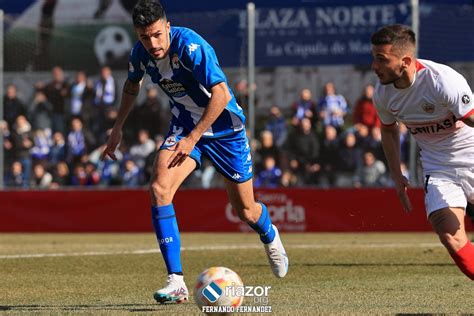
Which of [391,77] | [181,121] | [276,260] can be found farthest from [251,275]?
[391,77]

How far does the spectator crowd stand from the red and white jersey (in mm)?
11468

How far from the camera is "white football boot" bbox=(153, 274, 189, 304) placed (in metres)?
7.67

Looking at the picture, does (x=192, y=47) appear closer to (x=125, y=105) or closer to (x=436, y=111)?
(x=125, y=105)

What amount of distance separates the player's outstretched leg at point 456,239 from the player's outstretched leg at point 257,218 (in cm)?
238

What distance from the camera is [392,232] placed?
63.0 ft

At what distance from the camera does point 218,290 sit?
22.4 feet

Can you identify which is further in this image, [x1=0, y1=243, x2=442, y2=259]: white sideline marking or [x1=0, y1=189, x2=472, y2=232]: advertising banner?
[x1=0, y1=189, x2=472, y2=232]: advertising banner

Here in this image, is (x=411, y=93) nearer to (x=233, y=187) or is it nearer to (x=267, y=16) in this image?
(x=233, y=187)

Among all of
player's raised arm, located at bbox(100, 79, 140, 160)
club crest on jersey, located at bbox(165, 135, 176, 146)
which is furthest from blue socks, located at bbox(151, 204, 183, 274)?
player's raised arm, located at bbox(100, 79, 140, 160)

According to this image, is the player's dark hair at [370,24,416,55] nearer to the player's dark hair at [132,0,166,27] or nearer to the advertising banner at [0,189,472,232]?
the player's dark hair at [132,0,166,27]

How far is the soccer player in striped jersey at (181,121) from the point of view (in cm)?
793

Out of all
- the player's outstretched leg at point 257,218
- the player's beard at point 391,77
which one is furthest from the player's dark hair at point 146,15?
the player's beard at point 391,77

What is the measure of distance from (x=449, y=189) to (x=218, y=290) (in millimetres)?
1716

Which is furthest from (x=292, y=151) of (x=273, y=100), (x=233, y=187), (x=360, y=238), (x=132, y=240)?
(x=233, y=187)
